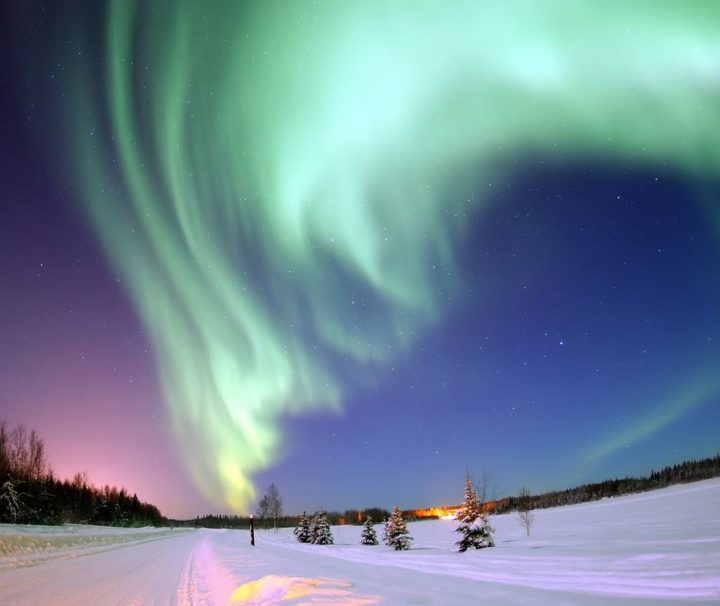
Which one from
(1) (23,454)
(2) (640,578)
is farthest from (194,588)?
(1) (23,454)

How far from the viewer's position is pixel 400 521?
37188mm

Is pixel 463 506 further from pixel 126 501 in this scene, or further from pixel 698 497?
pixel 126 501

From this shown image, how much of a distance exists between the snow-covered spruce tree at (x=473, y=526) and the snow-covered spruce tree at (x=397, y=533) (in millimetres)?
9155

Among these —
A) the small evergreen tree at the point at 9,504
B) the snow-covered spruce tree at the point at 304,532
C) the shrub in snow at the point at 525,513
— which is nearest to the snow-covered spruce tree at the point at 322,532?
the snow-covered spruce tree at the point at 304,532

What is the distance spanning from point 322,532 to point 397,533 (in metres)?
14.0

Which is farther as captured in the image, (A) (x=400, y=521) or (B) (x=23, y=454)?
(B) (x=23, y=454)

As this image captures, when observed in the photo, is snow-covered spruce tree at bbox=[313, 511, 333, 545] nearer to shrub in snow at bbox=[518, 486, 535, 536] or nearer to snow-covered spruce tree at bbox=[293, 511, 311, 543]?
snow-covered spruce tree at bbox=[293, 511, 311, 543]

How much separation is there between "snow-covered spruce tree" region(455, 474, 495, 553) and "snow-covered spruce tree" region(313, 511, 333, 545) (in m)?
24.3

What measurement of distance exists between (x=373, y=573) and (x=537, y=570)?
13.4ft

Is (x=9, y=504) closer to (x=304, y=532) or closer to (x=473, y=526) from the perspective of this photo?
(x=304, y=532)

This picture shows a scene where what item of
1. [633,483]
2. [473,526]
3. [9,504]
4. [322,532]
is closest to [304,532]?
[322,532]

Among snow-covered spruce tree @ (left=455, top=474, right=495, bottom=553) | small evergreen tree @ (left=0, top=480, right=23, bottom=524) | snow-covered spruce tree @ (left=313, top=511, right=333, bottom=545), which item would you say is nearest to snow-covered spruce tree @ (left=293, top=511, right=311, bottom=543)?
snow-covered spruce tree @ (left=313, top=511, right=333, bottom=545)

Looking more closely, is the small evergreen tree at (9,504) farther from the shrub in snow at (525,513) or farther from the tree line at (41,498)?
the shrub in snow at (525,513)

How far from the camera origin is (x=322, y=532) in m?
47.1
